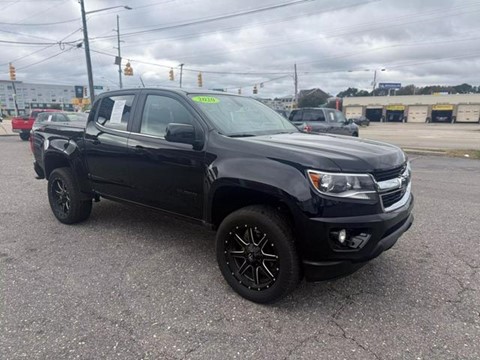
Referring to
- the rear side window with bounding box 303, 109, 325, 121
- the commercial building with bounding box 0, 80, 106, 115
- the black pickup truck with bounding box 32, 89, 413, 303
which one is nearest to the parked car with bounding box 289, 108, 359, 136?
the rear side window with bounding box 303, 109, 325, 121

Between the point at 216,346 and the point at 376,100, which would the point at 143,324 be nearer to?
the point at 216,346

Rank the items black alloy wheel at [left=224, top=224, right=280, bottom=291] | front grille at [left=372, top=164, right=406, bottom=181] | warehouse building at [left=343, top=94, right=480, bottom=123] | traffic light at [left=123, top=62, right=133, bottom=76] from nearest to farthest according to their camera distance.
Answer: front grille at [left=372, top=164, right=406, bottom=181] → black alloy wheel at [left=224, top=224, right=280, bottom=291] → traffic light at [left=123, top=62, right=133, bottom=76] → warehouse building at [left=343, top=94, right=480, bottom=123]

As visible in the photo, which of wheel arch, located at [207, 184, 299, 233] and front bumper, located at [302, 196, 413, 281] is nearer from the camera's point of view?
front bumper, located at [302, 196, 413, 281]

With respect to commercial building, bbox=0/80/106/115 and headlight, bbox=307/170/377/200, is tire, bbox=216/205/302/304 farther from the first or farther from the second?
commercial building, bbox=0/80/106/115

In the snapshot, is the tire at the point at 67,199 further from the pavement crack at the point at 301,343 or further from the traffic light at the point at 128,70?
the traffic light at the point at 128,70

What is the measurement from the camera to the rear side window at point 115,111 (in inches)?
165

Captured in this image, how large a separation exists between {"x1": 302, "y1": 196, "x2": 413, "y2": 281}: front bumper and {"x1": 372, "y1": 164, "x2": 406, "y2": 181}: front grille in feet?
0.94

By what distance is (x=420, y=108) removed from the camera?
70.3 meters

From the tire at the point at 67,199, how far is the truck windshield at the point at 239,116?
225 centimetres

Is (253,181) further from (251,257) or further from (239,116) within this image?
(239,116)

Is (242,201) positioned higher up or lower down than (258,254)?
higher up

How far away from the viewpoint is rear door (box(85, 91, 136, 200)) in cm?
413

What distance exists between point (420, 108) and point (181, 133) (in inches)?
3031

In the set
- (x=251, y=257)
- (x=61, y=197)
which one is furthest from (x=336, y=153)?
(x=61, y=197)
